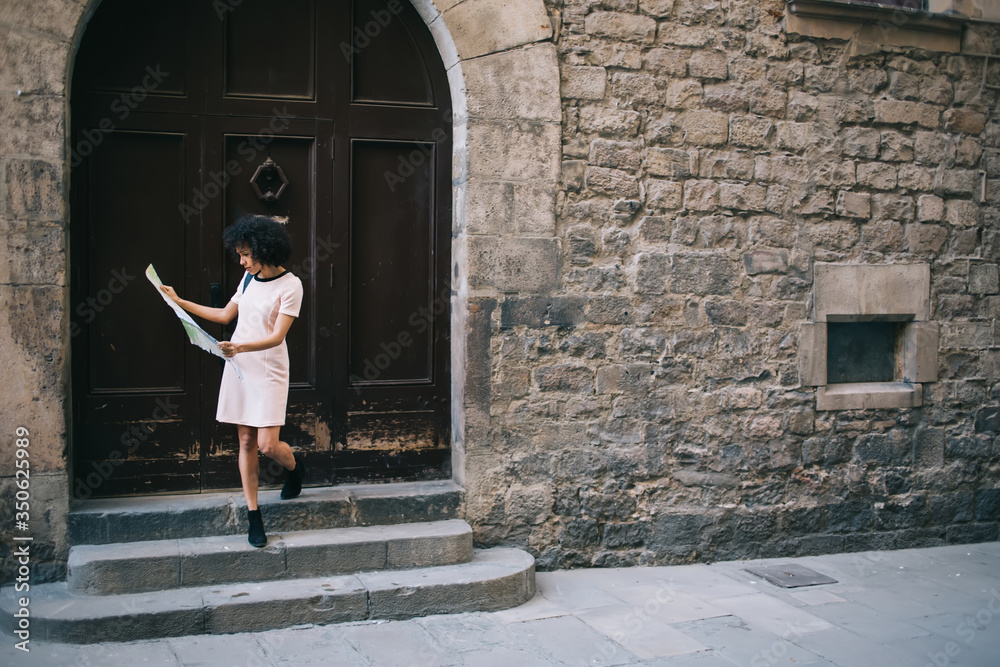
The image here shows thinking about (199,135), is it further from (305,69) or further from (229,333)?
(229,333)

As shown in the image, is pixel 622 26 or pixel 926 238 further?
pixel 926 238

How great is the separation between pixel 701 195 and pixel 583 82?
0.95 meters

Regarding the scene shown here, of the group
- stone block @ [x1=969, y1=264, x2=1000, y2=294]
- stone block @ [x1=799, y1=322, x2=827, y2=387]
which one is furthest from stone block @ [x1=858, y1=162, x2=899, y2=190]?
stone block @ [x1=799, y1=322, x2=827, y2=387]

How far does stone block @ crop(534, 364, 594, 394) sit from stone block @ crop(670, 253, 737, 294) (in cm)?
73

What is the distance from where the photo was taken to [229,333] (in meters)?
4.79

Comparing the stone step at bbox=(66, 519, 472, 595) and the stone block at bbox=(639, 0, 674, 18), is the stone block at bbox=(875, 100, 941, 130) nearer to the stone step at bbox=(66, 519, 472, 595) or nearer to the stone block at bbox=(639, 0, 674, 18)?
the stone block at bbox=(639, 0, 674, 18)

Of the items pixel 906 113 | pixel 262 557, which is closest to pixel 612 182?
pixel 906 113

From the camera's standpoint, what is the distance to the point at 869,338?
5.77 m

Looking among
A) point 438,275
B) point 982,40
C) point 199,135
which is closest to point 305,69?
point 199,135

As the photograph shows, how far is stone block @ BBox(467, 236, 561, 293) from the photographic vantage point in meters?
4.88

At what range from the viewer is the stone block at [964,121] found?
574 cm

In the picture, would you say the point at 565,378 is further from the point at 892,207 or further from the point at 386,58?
→ the point at 892,207

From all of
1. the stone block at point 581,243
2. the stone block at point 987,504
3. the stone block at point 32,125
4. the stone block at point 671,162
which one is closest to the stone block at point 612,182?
the stone block at point 671,162

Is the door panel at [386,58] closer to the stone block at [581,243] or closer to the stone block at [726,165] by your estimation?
the stone block at [581,243]
